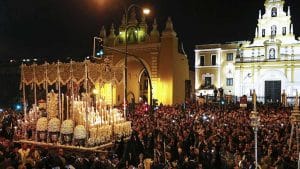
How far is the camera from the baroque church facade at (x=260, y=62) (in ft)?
167

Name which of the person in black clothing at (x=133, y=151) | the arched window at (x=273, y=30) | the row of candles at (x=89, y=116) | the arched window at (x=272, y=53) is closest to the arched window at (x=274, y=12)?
the arched window at (x=273, y=30)

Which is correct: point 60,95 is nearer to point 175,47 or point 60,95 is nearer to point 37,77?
point 37,77

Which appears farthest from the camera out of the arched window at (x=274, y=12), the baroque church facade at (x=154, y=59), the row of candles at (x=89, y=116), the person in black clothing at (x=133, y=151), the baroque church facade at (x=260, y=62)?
the arched window at (x=274, y=12)

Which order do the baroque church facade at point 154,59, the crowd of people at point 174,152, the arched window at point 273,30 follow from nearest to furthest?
the crowd of people at point 174,152
the baroque church facade at point 154,59
the arched window at point 273,30

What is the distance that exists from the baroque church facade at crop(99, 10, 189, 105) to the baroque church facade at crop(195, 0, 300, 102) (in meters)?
19.2

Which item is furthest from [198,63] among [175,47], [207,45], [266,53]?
[175,47]

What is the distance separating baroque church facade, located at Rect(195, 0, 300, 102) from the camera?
2003 inches

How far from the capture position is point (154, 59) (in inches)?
1286

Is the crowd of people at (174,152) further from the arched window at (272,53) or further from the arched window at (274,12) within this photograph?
the arched window at (274,12)

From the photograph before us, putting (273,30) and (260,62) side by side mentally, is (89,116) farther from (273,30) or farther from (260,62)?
(273,30)

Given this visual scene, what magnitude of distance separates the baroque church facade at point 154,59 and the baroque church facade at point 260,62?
1921cm

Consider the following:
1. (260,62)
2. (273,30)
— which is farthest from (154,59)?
(273,30)

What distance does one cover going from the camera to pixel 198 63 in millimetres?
56344

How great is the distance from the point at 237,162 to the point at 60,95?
7669 mm
